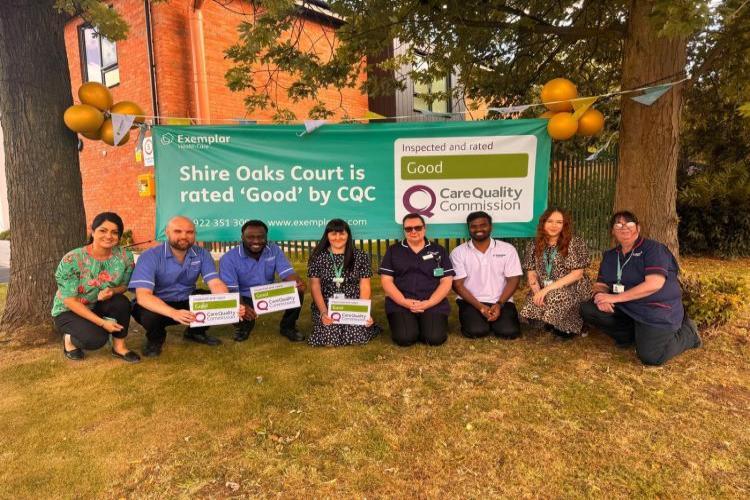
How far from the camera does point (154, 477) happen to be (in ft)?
7.55

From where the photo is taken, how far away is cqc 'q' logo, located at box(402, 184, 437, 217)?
4.74 m

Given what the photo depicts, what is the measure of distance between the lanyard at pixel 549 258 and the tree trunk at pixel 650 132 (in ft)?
3.70

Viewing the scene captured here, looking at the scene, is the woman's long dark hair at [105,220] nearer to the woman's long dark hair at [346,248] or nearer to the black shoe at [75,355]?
the black shoe at [75,355]

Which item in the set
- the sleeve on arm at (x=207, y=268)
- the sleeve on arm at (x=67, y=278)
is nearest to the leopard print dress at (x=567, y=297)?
the sleeve on arm at (x=207, y=268)

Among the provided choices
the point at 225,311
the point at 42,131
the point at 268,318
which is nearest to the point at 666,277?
the point at 225,311

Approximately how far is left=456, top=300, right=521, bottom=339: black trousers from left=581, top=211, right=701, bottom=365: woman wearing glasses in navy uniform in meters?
0.77

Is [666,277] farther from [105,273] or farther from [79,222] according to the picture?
[79,222]

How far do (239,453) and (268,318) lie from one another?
2.77m

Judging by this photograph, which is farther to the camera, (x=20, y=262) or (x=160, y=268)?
(x=20, y=262)

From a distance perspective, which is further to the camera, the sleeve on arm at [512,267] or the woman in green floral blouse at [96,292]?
the sleeve on arm at [512,267]

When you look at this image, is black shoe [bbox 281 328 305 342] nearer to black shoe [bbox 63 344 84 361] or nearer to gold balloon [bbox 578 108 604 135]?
black shoe [bbox 63 344 84 361]

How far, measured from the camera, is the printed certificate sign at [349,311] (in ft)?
12.9

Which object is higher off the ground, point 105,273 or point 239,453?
point 105,273

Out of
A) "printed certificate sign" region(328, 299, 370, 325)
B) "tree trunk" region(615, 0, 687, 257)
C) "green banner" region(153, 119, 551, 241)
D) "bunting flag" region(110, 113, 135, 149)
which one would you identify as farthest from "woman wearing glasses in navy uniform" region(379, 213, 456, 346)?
"bunting flag" region(110, 113, 135, 149)
